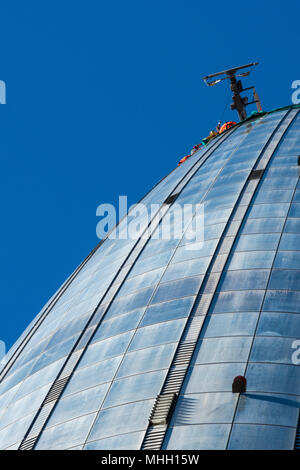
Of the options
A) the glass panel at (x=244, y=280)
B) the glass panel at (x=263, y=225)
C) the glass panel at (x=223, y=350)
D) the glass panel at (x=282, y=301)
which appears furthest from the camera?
the glass panel at (x=263, y=225)

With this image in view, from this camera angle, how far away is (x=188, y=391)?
43531 millimetres

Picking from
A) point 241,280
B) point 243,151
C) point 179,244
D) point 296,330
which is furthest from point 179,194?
point 296,330

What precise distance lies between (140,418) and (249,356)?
616 cm

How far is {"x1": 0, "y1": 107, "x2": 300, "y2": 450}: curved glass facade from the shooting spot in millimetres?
41906

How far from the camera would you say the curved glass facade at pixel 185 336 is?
41906mm

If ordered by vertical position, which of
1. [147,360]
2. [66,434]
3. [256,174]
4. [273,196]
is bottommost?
[66,434]

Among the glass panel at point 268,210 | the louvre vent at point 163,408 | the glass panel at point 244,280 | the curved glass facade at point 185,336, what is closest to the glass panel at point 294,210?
the curved glass facade at point 185,336

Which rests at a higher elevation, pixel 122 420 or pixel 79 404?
pixel 79 404

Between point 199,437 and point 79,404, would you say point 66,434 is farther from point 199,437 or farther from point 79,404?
point 199,437

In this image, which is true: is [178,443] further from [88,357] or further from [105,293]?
[105,293]

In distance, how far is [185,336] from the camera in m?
47.8

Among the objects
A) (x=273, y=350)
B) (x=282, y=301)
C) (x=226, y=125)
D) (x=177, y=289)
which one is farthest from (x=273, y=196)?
(x=226, y=125)

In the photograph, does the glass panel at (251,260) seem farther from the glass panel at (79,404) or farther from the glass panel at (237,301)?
the glass panel at (79,404)

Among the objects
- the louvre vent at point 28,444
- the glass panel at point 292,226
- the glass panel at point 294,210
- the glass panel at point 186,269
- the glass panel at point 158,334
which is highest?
the glass panel at point 294,210
